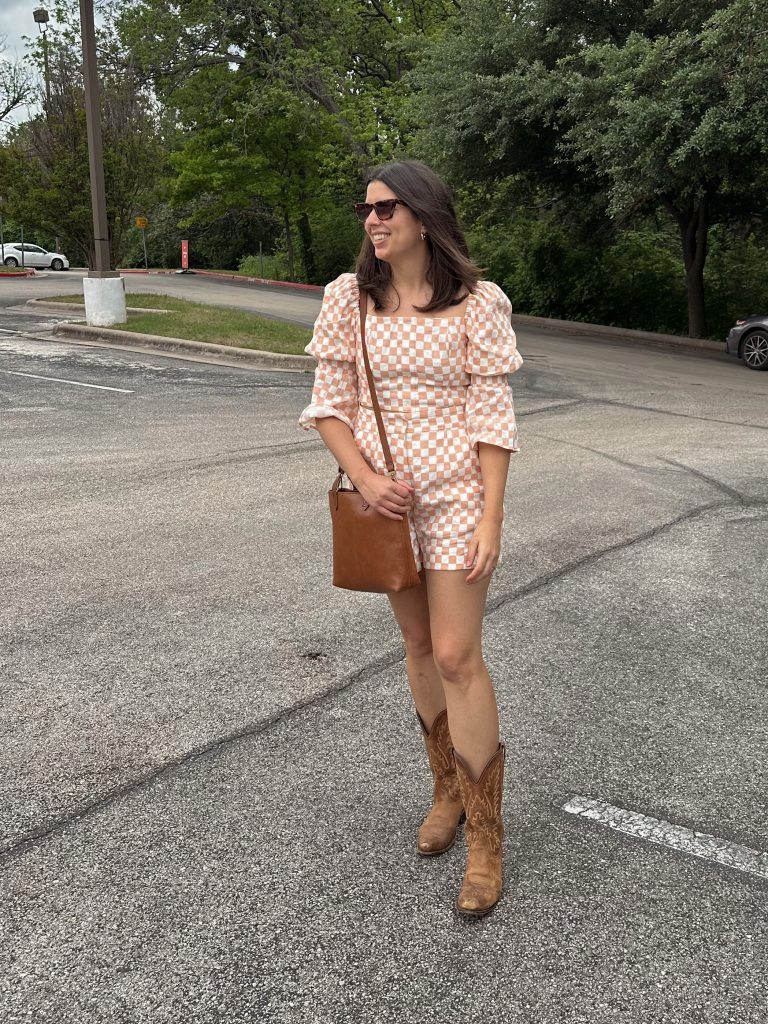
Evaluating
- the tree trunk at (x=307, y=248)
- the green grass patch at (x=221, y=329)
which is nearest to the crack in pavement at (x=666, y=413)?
the green grass patch at (x=221, y=329)

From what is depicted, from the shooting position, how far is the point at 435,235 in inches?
103

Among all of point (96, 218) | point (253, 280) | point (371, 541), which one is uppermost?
point (96, 218)

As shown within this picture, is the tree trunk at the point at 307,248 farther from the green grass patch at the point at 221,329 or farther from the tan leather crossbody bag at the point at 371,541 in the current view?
the tan leather crossbody bag at the point at 371,541

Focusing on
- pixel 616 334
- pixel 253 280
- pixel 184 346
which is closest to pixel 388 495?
pixel 184 346

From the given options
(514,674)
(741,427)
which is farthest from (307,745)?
(741,427)

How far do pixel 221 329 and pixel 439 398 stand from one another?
14709 mm

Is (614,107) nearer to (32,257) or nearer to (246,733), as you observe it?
(246,733)

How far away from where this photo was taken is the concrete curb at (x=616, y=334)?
20.8 meters

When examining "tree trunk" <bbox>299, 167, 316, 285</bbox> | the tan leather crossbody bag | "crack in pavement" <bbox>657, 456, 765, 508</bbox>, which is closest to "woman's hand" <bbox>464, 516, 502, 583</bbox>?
the tan leather crossbody bag

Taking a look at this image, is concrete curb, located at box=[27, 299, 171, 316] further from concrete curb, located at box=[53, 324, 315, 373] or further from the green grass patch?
concrete curb, located at box=[53, 324, 315, 373]

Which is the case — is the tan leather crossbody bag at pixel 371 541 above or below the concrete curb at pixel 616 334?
above

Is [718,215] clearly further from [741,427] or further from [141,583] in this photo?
[141,583]

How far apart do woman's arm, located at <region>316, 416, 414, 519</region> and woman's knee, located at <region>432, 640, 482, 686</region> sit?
15.1 inches

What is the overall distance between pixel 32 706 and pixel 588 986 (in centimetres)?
241
